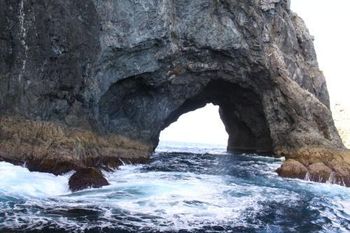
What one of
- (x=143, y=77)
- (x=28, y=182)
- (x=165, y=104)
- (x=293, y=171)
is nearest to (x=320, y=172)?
(x=293, y=171)

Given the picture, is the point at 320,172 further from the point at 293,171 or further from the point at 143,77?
the point at 143,77

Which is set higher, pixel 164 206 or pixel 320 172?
pixel 320 172

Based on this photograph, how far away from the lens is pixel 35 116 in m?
25.2

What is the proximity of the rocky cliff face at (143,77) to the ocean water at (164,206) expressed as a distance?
4601 mm

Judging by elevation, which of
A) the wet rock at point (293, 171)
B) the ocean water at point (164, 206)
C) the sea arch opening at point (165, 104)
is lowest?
the ocean water at point (164, 206)

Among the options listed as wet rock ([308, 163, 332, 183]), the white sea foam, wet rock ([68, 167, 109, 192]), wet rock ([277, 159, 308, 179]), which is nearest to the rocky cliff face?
wet rock ([277, 159, 308, 179])

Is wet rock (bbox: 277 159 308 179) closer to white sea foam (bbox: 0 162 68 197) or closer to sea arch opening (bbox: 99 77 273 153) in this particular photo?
sea arch opening (bbox: 99 77 273 153)

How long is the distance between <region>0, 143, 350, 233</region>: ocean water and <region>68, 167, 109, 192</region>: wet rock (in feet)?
1.26

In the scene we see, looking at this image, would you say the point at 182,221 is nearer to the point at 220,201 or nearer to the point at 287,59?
the point at 220,201

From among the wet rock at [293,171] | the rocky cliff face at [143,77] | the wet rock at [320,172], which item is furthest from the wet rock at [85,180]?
the wet rock at [320,172]

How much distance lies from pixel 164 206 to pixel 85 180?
488cm

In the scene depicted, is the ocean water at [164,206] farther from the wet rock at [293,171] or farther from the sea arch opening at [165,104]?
the sea arch opening at [165,104]

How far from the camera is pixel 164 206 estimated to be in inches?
613

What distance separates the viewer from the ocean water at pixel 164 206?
12.7m
